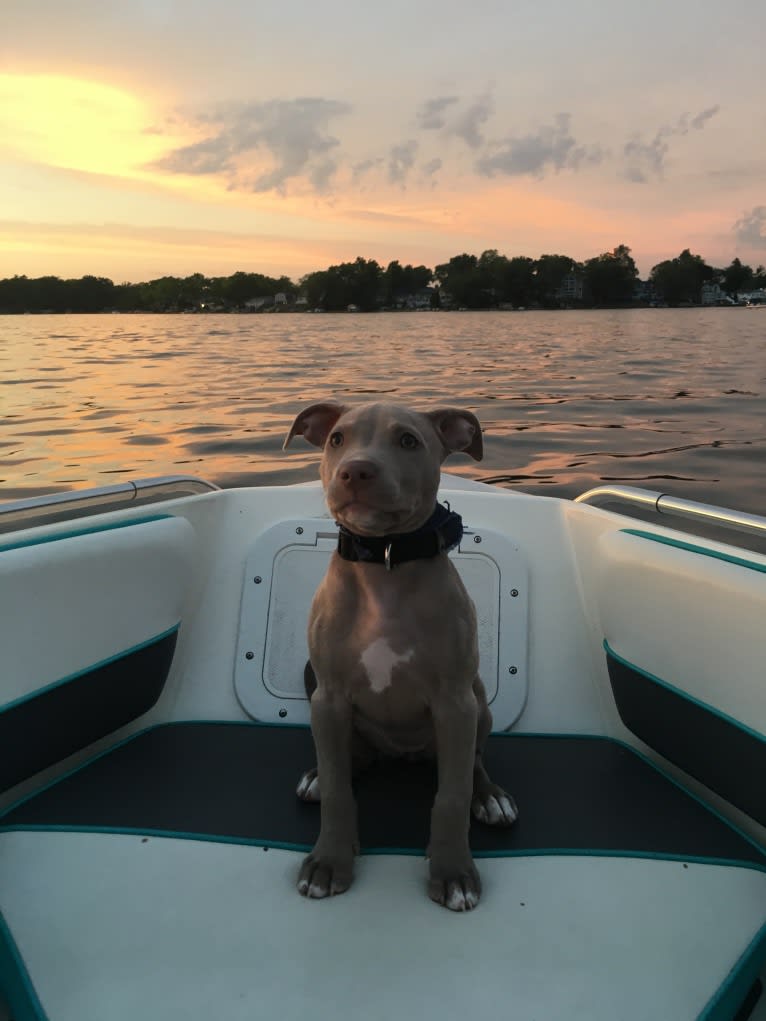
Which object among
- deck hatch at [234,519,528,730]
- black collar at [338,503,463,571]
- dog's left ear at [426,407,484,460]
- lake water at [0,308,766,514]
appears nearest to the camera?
black collar at [338,503,463,571]

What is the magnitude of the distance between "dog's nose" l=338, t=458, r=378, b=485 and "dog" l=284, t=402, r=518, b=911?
0.09m

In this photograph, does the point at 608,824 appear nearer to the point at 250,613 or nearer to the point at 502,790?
the point at 502,790

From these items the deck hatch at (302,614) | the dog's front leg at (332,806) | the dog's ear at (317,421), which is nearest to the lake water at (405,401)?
the dog's ear at (317,421)

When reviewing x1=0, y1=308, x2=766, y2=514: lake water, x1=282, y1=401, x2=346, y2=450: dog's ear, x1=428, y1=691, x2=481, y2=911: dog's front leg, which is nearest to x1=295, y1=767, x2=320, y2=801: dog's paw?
x1=428, y1=691, x2=481, y2=911: dog's front leg

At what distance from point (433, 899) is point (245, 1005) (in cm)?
54

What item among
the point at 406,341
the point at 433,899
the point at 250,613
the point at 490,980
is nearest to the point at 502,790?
the point at 433,899

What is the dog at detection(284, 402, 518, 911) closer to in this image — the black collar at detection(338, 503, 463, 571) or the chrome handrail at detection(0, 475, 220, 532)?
the black collar at detection(338, 503, 463, 571)

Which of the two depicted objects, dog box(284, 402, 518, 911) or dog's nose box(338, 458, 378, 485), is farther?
dog box(284, 402, 518, 911)

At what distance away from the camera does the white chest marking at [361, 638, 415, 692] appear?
2227 mm

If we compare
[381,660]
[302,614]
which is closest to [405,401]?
[302,614]

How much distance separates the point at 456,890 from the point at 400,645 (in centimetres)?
65

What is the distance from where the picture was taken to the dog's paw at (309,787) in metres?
2.56

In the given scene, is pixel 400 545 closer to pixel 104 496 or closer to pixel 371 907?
pixel 371 907

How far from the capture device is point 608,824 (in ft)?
8.16
